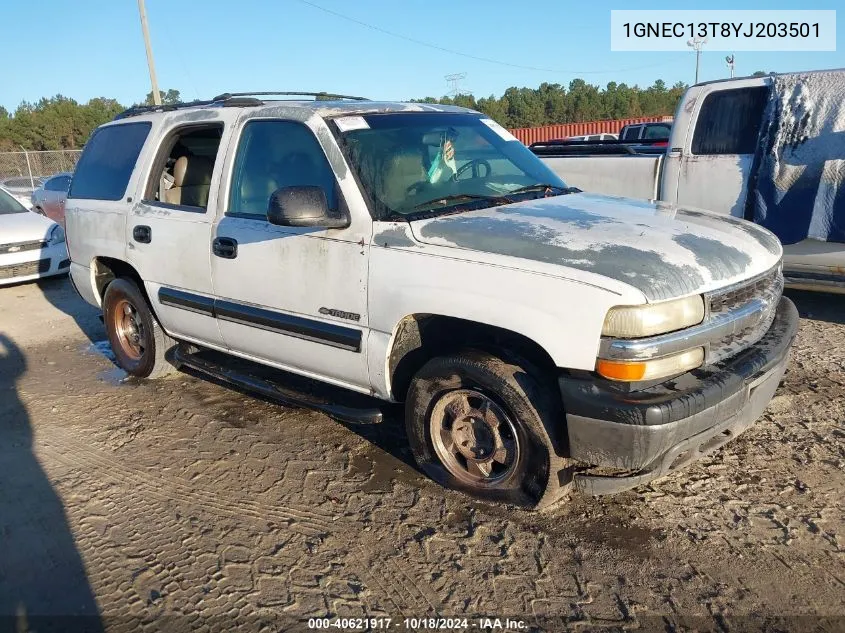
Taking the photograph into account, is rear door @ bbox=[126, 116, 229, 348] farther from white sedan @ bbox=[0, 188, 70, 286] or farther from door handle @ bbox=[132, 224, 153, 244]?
white sedan @ bbox=[0, 188, 70, 286]

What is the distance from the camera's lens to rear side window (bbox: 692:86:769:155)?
6.04 metres

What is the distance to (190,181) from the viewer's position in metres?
5.02

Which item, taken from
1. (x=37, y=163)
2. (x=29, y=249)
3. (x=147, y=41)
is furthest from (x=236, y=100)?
(x=37, y=163)

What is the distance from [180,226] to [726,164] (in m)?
4.73

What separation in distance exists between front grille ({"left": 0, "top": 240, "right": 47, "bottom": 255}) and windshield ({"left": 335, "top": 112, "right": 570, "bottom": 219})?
279 inches

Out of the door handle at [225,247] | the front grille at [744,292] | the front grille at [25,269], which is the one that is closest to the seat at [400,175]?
the door handle at [225,247]

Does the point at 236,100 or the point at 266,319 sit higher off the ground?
the point at 236,100

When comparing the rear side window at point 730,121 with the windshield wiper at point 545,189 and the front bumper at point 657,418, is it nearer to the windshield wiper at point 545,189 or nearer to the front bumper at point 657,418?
the windshield wiper at point 545,189

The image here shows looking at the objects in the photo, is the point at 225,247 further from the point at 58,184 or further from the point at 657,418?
the point at 58,184

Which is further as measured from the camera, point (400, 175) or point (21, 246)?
point (21, 246)

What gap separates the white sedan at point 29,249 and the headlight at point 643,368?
332 inches

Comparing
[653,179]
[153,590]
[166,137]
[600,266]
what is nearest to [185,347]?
[166,137]

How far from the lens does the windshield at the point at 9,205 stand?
9.84 meters

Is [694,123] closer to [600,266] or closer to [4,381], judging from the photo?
[600,266]
